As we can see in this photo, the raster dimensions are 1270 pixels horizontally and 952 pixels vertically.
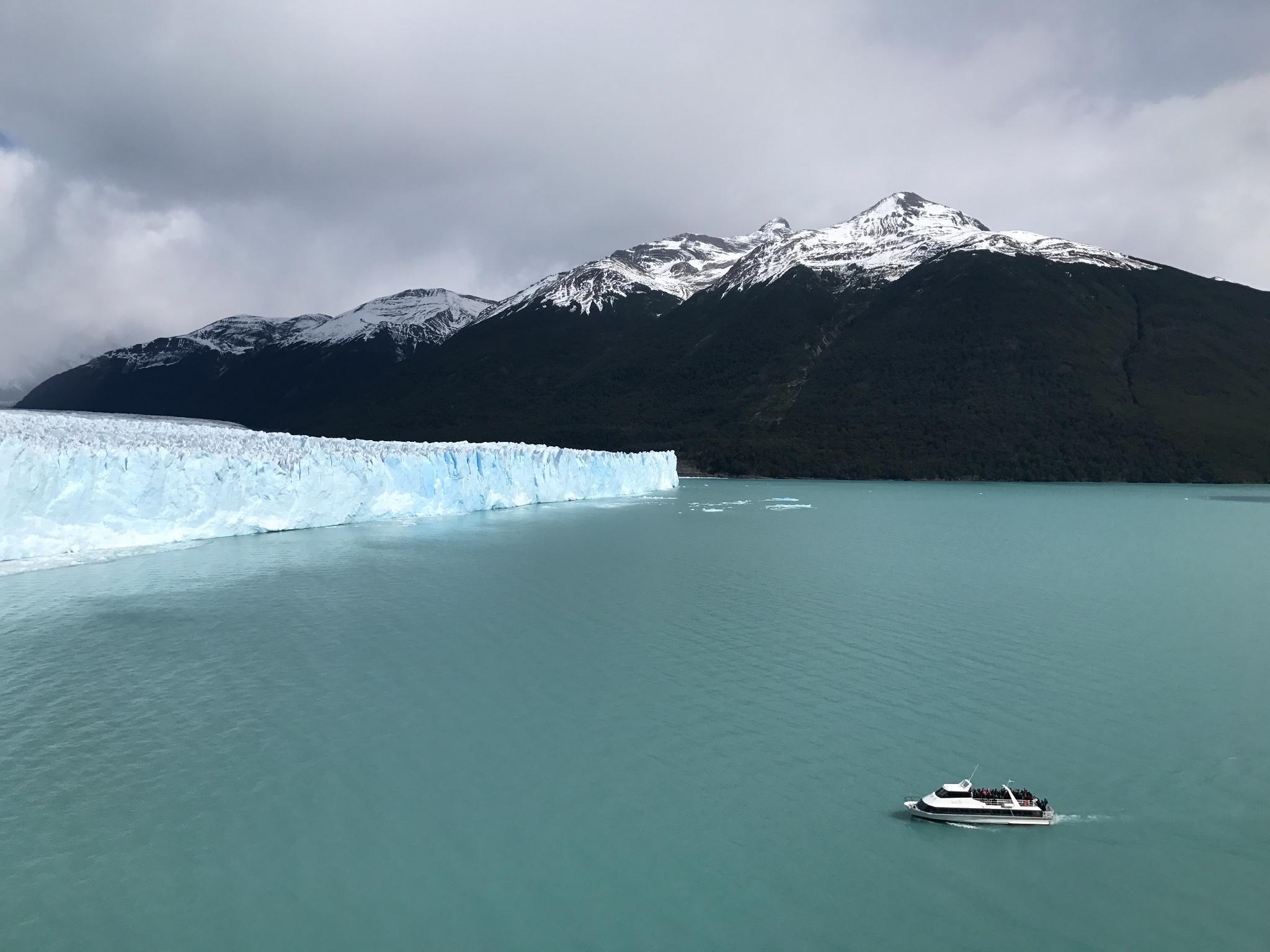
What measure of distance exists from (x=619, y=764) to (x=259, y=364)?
160 metres

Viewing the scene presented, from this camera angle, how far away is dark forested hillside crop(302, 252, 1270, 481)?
57.0 meters

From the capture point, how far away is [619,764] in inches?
304

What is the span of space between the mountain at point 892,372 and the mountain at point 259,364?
86.8ft

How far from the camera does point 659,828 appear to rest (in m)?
6.50

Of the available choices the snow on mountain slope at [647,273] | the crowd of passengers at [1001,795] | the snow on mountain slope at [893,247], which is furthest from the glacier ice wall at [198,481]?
the snow on mountain slope at [647,273]

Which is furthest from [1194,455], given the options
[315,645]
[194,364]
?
[194,364]

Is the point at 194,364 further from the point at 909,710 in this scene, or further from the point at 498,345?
the point at 909,710

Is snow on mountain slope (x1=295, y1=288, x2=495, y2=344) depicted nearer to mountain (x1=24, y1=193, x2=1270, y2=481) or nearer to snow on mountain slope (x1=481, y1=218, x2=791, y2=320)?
snow on mountain slope (x1=481, y1=218, x2=791, y2=320)

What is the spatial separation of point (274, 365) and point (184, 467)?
138548 mm

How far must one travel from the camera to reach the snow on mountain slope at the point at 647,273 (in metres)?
117

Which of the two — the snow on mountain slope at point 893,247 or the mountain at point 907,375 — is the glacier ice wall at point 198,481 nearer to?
the mountain at point 907,375

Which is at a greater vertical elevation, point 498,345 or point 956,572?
point 498,345

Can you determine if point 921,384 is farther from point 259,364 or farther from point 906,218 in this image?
point 259,364

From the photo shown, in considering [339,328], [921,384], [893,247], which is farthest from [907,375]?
[339,328]
